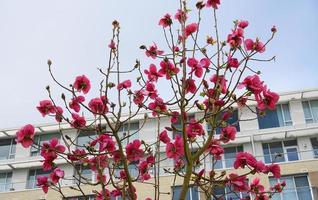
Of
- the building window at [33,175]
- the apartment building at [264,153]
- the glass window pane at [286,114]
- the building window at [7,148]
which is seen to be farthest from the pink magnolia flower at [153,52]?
the building window at [7,148]

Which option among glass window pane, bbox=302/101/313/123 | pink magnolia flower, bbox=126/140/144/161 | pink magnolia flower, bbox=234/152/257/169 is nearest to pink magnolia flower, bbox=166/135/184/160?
pink magnolia flower, bbox=126/140/144/161

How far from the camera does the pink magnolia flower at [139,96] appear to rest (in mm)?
4195

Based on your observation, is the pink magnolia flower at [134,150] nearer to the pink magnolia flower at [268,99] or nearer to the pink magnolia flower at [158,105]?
the pink magnolia flower at [158,105]

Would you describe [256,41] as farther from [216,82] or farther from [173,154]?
[173,154]

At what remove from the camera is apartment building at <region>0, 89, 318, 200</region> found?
21.5 m

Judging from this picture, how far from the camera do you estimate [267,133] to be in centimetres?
2328

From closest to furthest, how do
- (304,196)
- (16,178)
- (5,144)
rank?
1. (304,196)
2. (16,178)
3. (5,144)

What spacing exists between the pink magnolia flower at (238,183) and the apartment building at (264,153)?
680 inches

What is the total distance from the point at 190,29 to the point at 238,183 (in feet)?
4.70

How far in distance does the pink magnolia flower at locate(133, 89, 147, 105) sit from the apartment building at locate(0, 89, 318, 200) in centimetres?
1712

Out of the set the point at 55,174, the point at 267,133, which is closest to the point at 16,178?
the point at 267,133

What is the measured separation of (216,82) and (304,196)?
17.6 meters

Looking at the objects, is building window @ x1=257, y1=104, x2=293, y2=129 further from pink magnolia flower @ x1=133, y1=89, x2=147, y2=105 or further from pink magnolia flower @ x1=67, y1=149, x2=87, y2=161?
pink magnolia flower @ x1=67, y1=149, x2=87, y2=161

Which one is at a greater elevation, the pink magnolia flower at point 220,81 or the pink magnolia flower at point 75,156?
the pink magnolia flower at point 220,81
